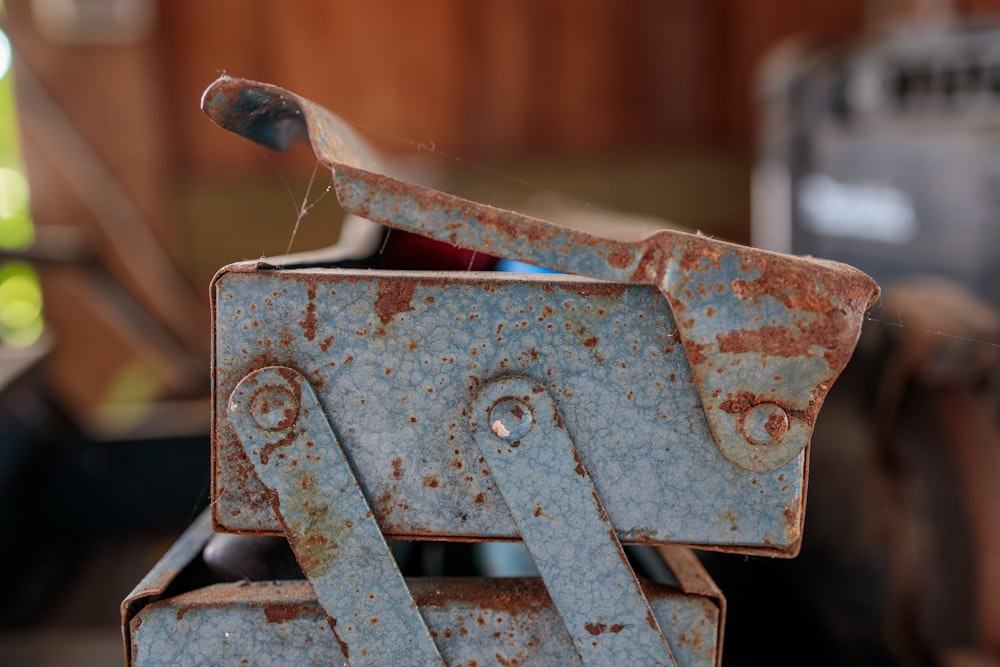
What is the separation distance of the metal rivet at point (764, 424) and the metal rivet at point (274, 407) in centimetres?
36

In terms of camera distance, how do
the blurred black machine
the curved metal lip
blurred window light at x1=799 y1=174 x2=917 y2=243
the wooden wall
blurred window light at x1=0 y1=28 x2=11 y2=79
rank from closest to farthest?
the curved metal lip
the blurred black machine
blurred window light at x1=799 y1=174 x2=917 y2=243
blurred window light at x1=0 y1=28 x2=11 y2=79
the wooden wall

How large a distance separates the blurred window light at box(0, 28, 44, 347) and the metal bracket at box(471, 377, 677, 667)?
13.0ft

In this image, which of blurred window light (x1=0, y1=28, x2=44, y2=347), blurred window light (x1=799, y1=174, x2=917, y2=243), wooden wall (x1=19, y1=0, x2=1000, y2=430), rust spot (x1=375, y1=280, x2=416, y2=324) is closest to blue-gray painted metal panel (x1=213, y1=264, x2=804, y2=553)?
rust spot (x1=375, y1=280, x2=416, y2=324)

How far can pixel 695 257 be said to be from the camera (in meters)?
0.67

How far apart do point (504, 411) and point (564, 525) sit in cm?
11

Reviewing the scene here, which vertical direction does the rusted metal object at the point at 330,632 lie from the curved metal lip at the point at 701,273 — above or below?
below

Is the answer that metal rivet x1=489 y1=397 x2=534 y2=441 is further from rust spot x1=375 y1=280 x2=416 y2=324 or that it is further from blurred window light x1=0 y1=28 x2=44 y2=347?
blurred window light x1=0 y1=28 x2=44 y2=347

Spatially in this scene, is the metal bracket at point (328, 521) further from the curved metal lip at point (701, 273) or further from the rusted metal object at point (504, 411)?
the curved metal lip at point (701, 273)

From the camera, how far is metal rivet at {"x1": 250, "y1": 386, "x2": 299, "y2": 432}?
0.70 m

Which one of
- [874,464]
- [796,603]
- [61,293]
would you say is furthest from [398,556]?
[61,293]

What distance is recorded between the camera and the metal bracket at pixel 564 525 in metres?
0.71

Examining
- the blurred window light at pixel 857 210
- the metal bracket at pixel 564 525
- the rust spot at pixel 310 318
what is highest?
the rust spot at pixel 310 318

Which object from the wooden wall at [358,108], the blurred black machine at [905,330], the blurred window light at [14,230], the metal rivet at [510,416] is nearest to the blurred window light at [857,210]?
the blurred black machine at [905,330]

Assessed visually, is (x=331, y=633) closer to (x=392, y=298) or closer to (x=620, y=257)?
(x=392, y=298)
